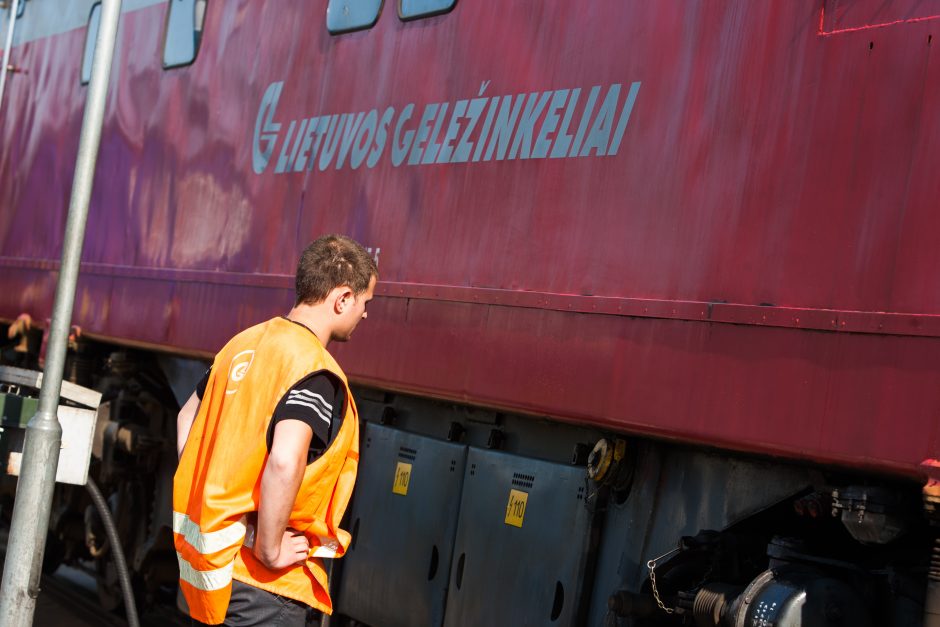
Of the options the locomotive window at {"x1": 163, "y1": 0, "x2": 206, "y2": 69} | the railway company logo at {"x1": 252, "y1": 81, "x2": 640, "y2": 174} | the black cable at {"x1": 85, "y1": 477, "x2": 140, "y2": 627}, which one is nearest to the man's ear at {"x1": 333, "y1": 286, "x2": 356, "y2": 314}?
the railway company logo at {"x1": 252, "y1": 81, "x2": 640, "y2": 174}

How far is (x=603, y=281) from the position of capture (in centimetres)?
424

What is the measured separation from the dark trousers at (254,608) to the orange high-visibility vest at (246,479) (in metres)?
0.02

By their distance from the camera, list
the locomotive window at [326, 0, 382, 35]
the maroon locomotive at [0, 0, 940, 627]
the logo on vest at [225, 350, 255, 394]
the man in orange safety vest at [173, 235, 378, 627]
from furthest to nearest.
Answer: the locomotive window at [326, 0, 382, 35]
the maroon locomotive at [0, 0, 940, 627]
the logo on vest at [225, 350, 255, 394]
the man in orange safety vest at [173, 235, 378, 627]

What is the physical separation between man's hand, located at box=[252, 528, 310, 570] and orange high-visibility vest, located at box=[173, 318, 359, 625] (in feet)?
0.08

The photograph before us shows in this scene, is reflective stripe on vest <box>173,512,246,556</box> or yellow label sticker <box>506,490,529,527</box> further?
yellow label sticker <box>506,490,529,527</box>

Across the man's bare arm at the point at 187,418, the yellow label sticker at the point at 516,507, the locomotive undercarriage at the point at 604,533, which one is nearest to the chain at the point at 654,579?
the locomotive undercarriage at the point at 604,533

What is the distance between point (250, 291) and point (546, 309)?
2.16 metres

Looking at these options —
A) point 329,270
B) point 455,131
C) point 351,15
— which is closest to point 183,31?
point 351,15

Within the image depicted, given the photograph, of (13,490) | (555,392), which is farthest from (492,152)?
(13,490)

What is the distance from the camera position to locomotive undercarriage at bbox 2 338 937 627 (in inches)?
137

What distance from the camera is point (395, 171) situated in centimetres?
539

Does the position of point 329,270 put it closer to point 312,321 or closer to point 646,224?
point 312,321

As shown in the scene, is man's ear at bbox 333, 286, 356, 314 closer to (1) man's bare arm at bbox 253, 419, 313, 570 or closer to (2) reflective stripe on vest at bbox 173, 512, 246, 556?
(1) man's bare arm at bbox 253, 419, 313, 570

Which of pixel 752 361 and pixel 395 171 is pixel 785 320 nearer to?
pixel 752 361
